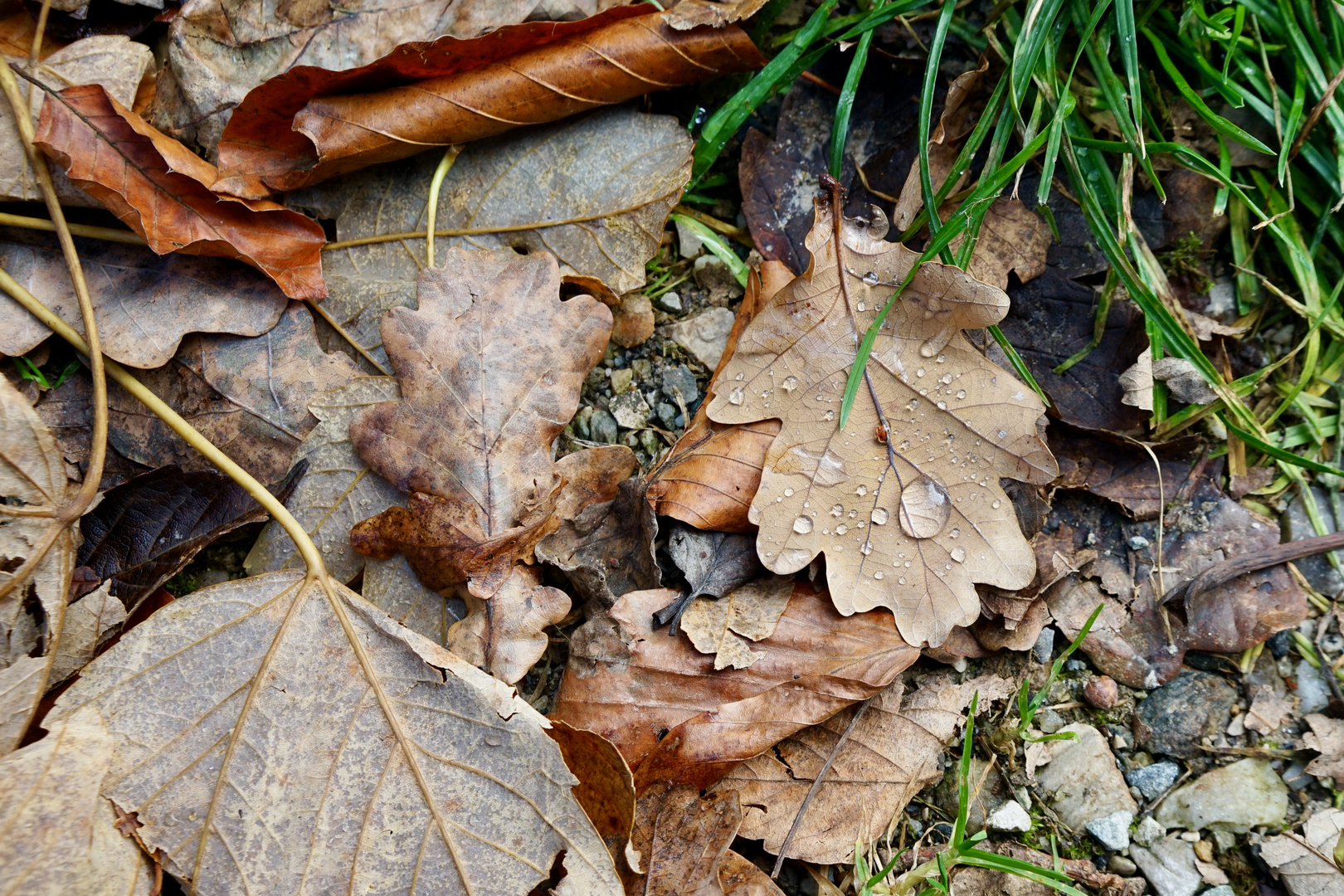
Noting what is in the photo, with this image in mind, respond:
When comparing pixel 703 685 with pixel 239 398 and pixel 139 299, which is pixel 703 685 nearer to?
pixel 239 398

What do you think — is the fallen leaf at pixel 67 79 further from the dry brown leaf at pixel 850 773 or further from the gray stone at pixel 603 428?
the dry brown leaf at pixel 850 773

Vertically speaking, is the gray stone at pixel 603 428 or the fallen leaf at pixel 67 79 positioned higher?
the fallen leaf at pixel 67 79

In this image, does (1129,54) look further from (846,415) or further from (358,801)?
(358,801)

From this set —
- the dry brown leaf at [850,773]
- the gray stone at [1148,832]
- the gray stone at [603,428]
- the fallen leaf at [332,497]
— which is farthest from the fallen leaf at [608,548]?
the gray stone at [1148,832]

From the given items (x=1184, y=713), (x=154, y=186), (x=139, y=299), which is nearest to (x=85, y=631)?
(x=139, y=299)

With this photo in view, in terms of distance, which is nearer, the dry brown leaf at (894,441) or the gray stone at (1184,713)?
the dry brown leaf at (894,441)

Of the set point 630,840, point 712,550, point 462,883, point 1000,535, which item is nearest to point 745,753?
point 630,840
